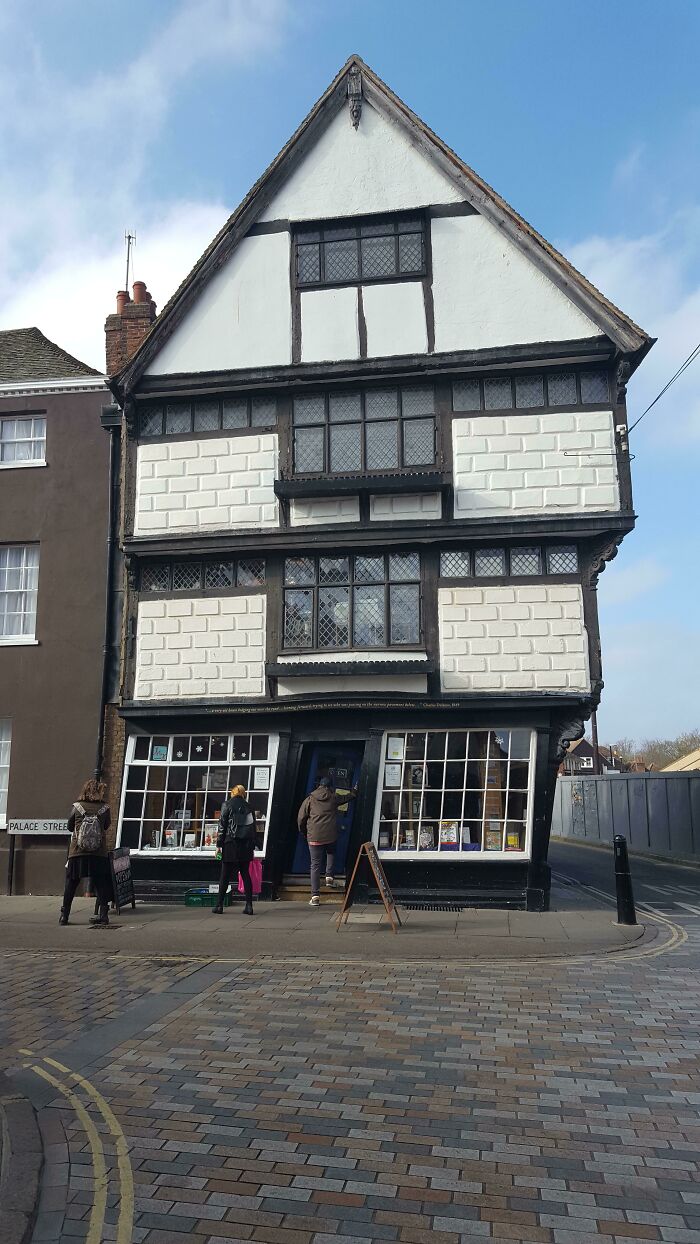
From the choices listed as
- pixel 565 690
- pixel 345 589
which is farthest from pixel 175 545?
pixel 565 690

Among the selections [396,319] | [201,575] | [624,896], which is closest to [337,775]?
[201,575]

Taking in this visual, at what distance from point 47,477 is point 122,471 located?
1.67 metres

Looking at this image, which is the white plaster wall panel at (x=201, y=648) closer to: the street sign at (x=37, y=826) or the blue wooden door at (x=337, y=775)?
the blue wooden door at (x=337, y=775)

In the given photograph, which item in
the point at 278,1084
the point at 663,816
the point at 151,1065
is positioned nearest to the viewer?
the point at 278,1084

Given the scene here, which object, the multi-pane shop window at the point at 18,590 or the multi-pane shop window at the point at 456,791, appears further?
the multi-pane shop window at the point at 18,590

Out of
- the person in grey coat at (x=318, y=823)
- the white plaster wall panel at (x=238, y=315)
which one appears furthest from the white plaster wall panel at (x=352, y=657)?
the white plaster wall panel at (x=238, y=315)

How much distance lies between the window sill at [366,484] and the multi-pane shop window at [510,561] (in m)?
1.10

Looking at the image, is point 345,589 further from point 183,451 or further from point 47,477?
point 47,477

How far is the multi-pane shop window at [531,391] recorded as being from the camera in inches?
523

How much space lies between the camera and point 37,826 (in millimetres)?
14547

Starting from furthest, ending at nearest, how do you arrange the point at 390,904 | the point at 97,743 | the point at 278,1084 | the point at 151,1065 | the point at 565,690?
the point at 97,743 → the point at 565,690 → the point at 390,904 → the point at 151,1065 → the point at 278,1084

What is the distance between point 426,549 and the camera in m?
13.5

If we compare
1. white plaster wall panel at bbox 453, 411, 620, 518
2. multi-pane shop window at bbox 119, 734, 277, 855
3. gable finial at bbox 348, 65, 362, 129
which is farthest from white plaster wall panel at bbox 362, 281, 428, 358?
multi-pane shop window at bbox 119, 734, 277, 855

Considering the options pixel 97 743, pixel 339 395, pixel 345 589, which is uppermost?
pixel 339 395
